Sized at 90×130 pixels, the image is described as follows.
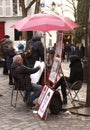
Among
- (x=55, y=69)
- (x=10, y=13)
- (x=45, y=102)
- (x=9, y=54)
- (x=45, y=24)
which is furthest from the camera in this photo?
(x=10, y=13)

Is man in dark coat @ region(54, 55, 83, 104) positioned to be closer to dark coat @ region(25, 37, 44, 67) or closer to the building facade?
dark coat @ region(25, 37, 44, 67)

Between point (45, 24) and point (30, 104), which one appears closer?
point (45, 24)

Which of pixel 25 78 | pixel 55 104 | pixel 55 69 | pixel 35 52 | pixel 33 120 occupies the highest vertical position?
pixel 35 52

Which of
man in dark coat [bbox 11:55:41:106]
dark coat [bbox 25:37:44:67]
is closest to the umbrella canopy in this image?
man in dark coat [bbox 11:55:41:106]

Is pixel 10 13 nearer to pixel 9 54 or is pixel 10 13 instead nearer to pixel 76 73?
pixel 9 54

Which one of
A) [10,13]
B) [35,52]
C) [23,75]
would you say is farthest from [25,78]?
[10,13]

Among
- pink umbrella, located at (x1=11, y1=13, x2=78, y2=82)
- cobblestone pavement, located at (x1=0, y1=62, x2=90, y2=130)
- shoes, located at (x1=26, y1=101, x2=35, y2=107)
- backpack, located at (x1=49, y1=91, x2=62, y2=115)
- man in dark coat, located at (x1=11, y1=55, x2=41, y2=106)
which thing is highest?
pink umbrella, located at (x1=11, y1=13, x2=78, y2=82)

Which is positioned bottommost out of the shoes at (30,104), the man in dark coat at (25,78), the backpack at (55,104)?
the shoes at (30,104)

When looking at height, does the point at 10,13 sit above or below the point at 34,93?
above

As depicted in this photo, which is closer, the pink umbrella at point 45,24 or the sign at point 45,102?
the sign at point 45,102

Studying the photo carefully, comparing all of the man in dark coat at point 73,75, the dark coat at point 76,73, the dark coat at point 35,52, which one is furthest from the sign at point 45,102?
the dark coat at point 35,52

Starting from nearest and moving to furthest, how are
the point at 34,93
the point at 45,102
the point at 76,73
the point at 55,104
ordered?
the point at 45,102 < the point at 55,104 < the point at 34,93 < the point at 76,73

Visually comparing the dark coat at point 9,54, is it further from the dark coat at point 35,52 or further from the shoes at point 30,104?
the shoes at point 30,104

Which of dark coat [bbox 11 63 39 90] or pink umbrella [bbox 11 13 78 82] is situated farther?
dark coat [bbox 11 63 39 90]
